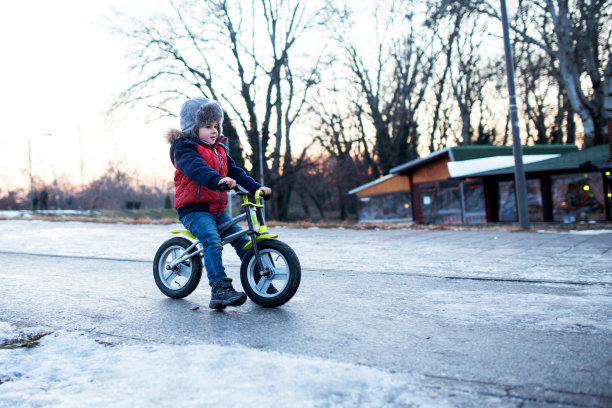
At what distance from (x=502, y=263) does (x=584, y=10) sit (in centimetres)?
1703

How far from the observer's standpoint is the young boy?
4051 millimetres

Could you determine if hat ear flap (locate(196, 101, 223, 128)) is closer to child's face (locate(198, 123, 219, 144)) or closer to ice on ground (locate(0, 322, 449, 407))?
child's face (locate(198, 123, 219, 144))

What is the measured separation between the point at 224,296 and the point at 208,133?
1359 millimetres

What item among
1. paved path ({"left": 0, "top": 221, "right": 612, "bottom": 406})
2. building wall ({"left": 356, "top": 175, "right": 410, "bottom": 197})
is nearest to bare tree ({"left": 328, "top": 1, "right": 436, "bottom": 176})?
building wall ({"left": 356, "top": 175, "right": 410, "bottom": 197})

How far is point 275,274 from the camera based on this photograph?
4.13 m

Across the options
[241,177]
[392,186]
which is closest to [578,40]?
[392,186]

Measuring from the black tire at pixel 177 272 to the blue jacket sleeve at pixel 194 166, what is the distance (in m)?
0.80

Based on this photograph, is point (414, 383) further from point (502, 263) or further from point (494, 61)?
point (494, 61)

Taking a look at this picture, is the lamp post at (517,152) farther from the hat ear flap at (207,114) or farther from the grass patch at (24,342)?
the grass patch at (24,342)

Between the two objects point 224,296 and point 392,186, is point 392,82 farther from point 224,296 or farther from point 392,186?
point 224,296

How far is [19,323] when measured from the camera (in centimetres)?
371

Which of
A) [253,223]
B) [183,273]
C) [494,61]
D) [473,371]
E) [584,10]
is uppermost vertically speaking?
[494,61]

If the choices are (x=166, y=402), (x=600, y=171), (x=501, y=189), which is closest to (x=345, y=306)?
(x=166, y=402)

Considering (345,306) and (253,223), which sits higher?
(253,223)
